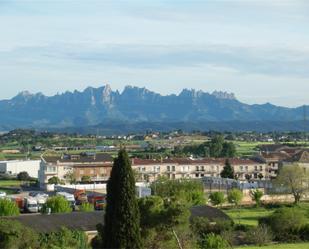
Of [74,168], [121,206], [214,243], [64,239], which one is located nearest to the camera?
[121,206]

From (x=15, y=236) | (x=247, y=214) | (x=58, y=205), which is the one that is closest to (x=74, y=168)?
(x=247, y=214)

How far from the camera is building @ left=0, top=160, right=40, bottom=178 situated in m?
79.1

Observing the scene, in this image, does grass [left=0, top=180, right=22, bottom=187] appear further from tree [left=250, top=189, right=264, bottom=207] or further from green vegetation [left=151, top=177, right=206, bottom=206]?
tree [left=250, top=189, right=264, bottom=207]

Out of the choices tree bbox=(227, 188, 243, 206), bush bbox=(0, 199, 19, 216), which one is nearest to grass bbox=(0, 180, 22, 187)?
tree bbox=(227, 188, 243, 206)

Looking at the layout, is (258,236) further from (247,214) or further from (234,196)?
(234,196)

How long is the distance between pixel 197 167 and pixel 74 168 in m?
13.0

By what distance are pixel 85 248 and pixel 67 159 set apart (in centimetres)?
4606

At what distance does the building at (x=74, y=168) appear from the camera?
71438 millimetres

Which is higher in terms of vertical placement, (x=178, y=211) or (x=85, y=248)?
(x=178, y=211)

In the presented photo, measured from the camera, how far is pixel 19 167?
80.3 metres

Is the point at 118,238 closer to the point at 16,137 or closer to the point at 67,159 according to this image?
the point at 67,159

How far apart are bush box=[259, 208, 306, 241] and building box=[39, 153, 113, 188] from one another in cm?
3717

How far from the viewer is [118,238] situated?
20.6 m

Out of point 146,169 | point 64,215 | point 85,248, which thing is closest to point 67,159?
point 146,169
